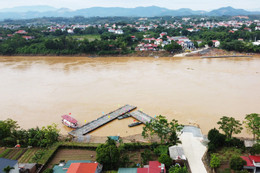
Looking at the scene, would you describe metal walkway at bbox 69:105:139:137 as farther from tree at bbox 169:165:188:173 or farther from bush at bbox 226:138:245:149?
bush at bbox 226:138:245:149

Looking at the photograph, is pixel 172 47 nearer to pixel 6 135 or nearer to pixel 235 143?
pixel 235 143

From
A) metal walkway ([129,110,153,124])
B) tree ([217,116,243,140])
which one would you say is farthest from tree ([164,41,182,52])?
tree ([217,116,243,140])

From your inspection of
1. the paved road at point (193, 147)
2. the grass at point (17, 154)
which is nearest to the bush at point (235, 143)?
the paved road at point (193, 147)

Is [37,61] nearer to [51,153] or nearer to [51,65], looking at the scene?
[51,65]

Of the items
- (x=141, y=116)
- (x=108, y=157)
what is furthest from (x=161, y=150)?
(x=141, y=116)

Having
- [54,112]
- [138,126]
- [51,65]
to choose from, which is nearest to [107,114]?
[138,126]

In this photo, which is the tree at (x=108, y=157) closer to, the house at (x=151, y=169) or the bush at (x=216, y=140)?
the house at (x=151, y=169)
